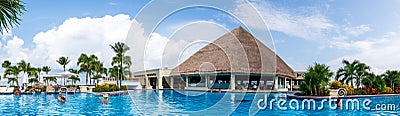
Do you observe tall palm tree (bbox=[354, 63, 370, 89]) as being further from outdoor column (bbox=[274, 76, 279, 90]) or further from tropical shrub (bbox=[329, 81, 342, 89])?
outdoor column (bbox=[274, 76, 279, 90])

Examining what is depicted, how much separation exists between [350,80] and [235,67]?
1037 cm

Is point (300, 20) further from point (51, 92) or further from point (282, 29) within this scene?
point (51, 92)

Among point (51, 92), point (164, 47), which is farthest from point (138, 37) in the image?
point (51, 92)

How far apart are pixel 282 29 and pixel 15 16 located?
19890 mm

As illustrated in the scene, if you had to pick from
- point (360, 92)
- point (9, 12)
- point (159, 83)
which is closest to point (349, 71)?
point (360, 92)

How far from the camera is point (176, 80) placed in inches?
1656

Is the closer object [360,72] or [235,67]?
[360,72]

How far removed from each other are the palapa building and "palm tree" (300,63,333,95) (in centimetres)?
1055

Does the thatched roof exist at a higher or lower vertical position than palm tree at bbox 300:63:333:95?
higher

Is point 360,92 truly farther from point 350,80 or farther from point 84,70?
point 84,70

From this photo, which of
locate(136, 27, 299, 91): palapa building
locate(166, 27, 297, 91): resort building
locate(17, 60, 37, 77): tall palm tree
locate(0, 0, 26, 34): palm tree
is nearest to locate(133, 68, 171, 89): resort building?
locate(136, 27, 299, 91): palapa building

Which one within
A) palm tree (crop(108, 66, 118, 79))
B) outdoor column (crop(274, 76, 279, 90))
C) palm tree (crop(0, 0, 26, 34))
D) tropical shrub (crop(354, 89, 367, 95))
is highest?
palm tree (crop(0, 0, 26, 34))

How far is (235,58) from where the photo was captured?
33719 mm

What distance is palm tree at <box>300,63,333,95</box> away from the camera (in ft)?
70.5
